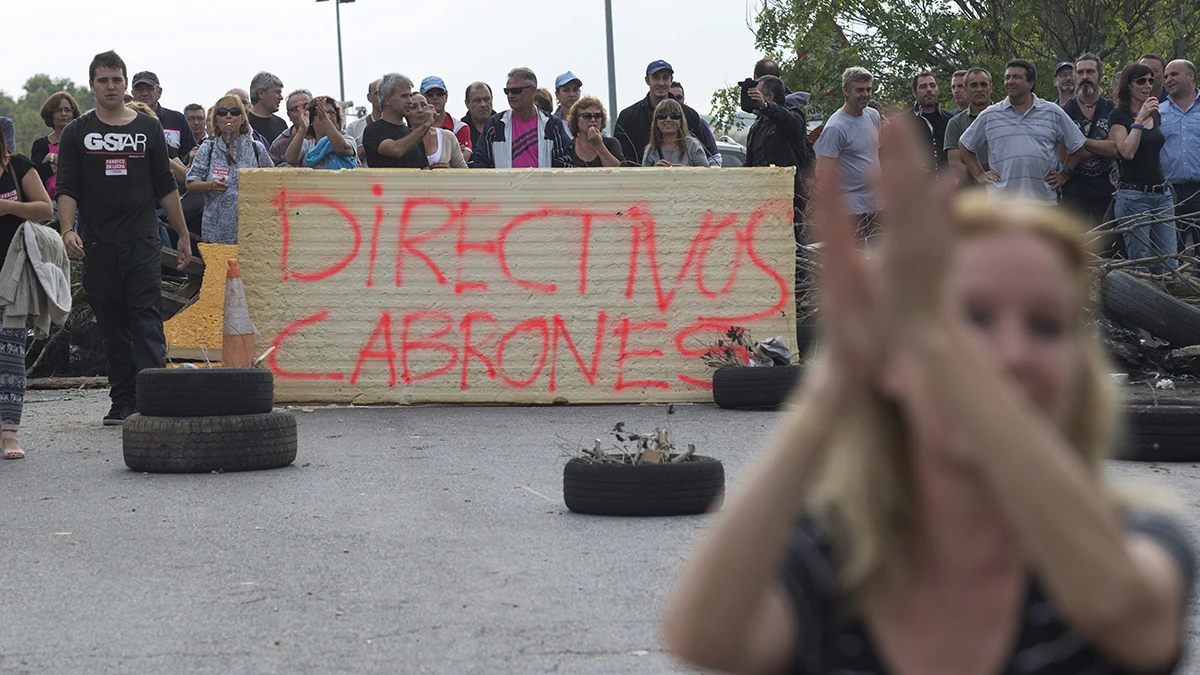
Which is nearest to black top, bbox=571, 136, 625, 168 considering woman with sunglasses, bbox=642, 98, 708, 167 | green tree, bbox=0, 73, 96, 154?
woman with sunglasses, bbox=642, 98, 708, 167

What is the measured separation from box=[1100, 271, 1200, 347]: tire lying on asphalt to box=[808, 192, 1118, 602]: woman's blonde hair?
452 inches

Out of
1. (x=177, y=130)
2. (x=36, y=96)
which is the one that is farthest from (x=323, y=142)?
(x=36, y=96)

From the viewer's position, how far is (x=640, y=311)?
1249 cm

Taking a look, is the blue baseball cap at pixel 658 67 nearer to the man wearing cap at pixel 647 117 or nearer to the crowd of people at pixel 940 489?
the man wearing cap at pixel 647 117

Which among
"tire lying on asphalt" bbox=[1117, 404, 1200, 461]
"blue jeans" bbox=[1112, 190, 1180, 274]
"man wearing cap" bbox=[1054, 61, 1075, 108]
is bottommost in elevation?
"tire lying on asphalt" bbox=[1117, 404, 1200, 461]

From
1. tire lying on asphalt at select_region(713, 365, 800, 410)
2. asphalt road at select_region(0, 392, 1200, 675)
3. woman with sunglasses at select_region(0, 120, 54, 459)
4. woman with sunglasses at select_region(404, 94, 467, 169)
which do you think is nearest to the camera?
asphalt road at select_region(0, 392, 1200, 675)

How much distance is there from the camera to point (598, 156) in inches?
524

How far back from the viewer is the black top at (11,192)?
9.63 meters

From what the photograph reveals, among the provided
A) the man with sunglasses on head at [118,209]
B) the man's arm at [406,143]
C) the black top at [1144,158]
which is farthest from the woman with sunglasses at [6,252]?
the black top at [1144,158]

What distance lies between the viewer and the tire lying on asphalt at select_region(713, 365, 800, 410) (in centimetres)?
1152

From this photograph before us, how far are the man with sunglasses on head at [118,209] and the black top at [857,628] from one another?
371 inches

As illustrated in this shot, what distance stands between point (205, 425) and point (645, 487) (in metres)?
2.92

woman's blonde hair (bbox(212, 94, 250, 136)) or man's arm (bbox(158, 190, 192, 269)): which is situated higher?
woman's blonde hair (bbox(212, 94, 250, 136))

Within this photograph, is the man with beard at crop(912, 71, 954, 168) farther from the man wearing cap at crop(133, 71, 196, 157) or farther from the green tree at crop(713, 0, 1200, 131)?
the green tree at crop(713, 0, 1200, 131)
